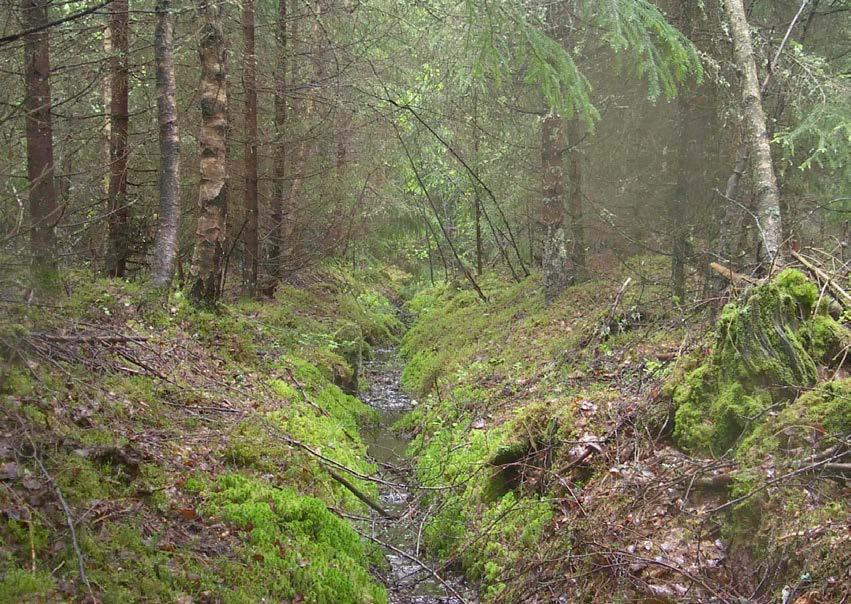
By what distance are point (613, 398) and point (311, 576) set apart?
138 inches

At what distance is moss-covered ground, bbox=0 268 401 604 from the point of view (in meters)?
3.57

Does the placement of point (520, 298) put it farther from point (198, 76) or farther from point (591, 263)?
point (198, 76)

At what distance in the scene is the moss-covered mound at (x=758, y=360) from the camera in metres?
4.81

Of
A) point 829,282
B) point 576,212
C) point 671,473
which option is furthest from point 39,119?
point 576,212

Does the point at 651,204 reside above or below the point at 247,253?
above

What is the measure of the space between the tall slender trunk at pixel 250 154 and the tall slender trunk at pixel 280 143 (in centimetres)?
50

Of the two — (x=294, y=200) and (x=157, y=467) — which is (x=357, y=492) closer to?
(x=157, y=467)

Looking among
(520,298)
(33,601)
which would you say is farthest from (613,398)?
(520,298)

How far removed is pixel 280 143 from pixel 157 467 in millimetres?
9006

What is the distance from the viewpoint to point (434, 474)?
7934mm

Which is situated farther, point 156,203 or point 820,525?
point 156,203

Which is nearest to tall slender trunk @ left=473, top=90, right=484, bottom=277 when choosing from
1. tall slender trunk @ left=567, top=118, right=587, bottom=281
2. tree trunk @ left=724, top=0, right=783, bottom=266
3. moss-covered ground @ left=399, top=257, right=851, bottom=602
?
tall slender trunk @ left=567, top=118, right=587, bottom=281

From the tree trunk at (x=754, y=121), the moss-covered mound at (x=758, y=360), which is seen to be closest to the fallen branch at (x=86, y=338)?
the moss-covered mound at (x=758, y=360)

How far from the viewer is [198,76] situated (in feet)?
39.5
